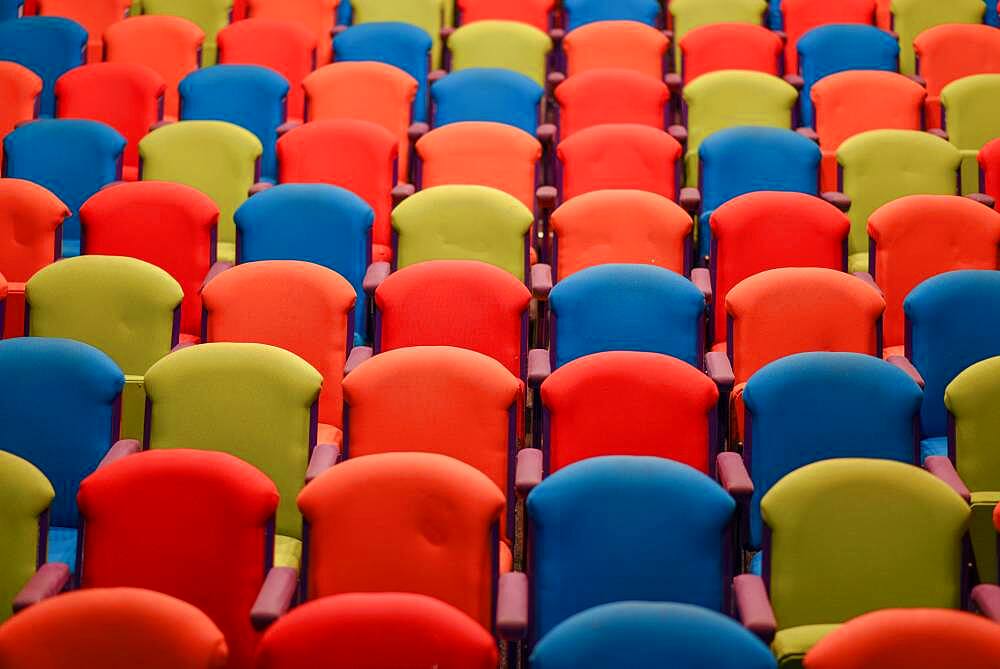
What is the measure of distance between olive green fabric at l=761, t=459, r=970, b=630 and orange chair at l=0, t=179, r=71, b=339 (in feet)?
7.50

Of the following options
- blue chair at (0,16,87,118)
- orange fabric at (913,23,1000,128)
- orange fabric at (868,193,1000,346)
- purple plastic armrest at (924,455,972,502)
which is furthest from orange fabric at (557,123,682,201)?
blue chair at (0,16,87,118)

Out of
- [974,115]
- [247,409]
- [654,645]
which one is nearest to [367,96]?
[247,409]

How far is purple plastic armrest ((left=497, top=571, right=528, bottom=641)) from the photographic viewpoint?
2.29 m

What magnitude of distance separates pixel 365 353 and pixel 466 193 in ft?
2.22

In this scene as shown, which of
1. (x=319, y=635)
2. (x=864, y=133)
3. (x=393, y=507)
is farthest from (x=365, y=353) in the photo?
(x=864, y=133)

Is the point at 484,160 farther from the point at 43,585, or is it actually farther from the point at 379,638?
the point at 379,638

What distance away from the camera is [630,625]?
203 centimetres

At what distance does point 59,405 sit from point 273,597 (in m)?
0.86

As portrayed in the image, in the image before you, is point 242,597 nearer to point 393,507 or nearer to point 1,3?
point 393,507

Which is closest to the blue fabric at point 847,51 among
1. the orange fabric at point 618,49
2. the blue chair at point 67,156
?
the orange fabric at point 618,49

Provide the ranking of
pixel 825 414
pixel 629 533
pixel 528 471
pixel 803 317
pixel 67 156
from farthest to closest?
1. pixel 67 156
2. pixel 803 317
3. pixel 825 414
4. pixel 528 471
5. pixel 629 533

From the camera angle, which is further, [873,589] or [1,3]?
[1,3]

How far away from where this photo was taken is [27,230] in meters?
3.74

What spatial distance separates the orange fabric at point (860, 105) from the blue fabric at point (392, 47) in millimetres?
1434
